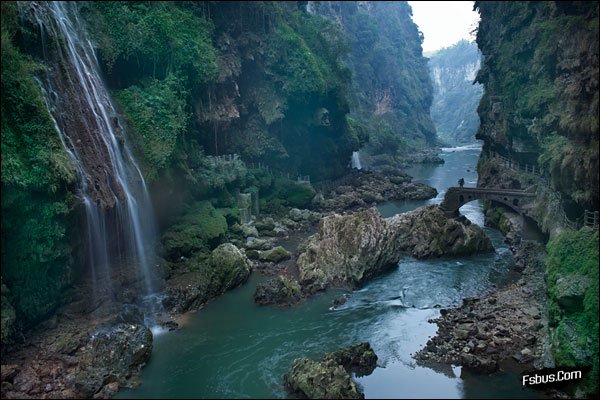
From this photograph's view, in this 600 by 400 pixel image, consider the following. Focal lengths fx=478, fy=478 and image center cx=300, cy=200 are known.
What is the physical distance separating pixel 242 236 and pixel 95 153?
16170 mm

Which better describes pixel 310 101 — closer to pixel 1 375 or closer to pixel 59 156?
pixel 59 156

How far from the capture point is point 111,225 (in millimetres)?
29172

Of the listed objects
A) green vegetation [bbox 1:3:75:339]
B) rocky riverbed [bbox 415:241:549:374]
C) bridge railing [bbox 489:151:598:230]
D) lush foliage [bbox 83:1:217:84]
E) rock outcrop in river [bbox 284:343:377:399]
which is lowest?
rocky riverbed [bbox 415:241:549:374]

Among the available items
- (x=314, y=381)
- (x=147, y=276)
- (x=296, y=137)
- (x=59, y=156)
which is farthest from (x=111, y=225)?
(x=296, y=137)

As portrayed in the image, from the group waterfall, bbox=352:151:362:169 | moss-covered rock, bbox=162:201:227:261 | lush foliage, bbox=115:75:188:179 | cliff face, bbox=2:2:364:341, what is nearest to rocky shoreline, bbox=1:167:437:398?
moss-covered rock, bbox=162:201:227:261

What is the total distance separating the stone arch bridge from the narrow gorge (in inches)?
7.7

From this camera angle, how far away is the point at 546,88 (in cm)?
3541

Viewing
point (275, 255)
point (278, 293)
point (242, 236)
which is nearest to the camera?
point (278, 293)

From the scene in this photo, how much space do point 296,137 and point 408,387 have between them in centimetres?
4571

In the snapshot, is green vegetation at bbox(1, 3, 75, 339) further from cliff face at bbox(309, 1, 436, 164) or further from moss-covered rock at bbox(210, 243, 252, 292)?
cliff face at bbox(309, 1, 436, 164)

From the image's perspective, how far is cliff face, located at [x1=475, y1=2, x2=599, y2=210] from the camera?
24406 mm

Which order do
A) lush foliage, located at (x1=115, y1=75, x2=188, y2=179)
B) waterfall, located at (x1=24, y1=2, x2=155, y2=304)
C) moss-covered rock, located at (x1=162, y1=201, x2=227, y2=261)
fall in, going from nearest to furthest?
waterfall, located at (x1=24, y1=2, x2=155, y2=304)
moss-covered rock, located at (x1=162, y1=201, x2=227, y2=261)
lush foliage, located at (x1=115, y1=75, x2=188, y2=179)

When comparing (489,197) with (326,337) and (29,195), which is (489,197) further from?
(29,195)

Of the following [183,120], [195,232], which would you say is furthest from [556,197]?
[183,120]
